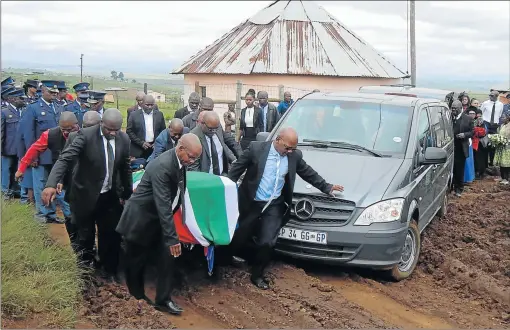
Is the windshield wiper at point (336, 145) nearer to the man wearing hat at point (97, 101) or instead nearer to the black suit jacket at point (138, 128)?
the black suit jacket at point (138, 128)

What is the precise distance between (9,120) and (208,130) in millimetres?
4695

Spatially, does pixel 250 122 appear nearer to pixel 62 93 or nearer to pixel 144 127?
pixel 144 127

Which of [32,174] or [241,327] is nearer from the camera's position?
[241,327]

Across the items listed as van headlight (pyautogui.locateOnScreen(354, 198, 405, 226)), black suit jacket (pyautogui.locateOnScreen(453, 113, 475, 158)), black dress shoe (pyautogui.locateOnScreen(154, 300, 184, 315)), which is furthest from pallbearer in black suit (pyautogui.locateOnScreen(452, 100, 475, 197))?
black dress shoe (pyautogui.locateOnScreen(154, 300, 184, 315))

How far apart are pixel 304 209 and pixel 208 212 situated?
1.19 m

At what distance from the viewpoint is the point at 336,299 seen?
21.5ft

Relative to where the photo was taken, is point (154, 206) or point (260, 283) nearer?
point (154, 206)

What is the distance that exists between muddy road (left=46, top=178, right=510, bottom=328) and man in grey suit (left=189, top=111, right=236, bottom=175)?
1.31 metres

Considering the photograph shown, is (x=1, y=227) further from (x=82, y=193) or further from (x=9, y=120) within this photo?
(x=9, y=120)

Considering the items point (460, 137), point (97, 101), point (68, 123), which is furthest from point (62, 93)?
point (460, 137)

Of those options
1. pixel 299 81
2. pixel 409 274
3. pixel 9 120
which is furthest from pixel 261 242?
pixel 299 81

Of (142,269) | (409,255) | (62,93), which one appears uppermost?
(62,93)

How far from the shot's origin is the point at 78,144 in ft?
22.2

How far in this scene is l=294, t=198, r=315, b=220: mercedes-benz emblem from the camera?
23.3 feet
